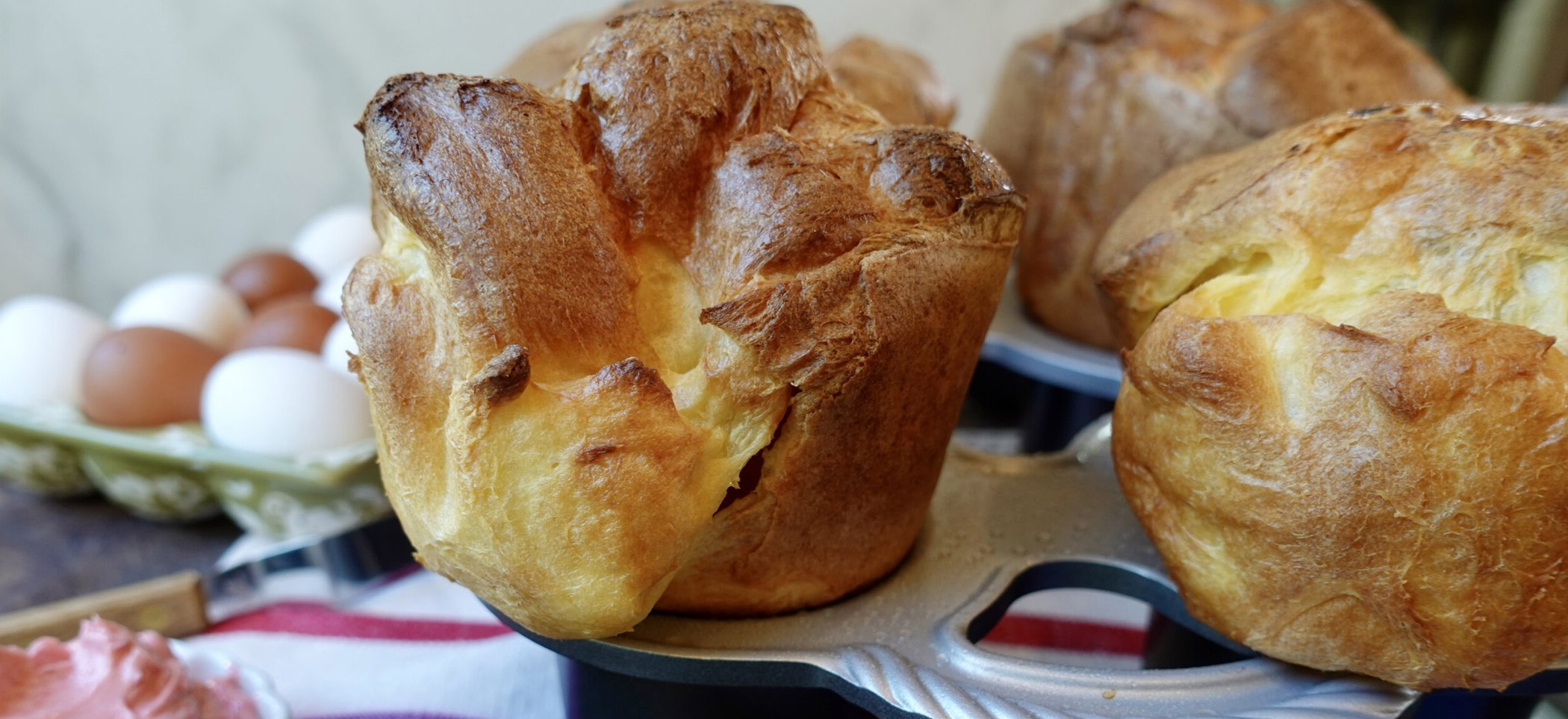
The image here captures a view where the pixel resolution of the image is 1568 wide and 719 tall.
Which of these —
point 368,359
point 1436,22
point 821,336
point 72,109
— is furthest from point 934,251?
point 1436,22

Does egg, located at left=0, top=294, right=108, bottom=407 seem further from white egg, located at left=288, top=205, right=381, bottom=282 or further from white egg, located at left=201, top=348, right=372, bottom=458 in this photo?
white egg, located at left=288, top=205, right=381, bottom=282

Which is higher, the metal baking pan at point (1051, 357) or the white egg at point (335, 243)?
the white egg at point (335, 243)

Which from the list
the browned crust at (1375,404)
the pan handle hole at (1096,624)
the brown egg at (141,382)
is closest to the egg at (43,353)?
the brown egg at (141,382)

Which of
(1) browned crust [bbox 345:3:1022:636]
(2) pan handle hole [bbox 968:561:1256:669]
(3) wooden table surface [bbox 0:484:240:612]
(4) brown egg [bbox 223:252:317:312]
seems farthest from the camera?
(4) brown egg [bbox 223:252:317:312]

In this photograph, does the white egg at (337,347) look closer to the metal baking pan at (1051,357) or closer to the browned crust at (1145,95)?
the metal baking pan at (1051,357)

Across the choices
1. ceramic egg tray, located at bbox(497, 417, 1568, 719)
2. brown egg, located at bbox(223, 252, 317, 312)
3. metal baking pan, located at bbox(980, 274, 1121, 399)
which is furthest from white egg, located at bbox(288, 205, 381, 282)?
ceramic egg tray, located at bbox(497, 417, 1568, 719)

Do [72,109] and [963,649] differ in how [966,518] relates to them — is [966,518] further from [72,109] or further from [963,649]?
[72,109]
